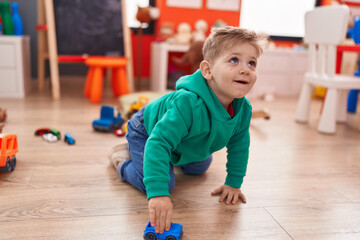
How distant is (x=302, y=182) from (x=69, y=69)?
2.61 meters

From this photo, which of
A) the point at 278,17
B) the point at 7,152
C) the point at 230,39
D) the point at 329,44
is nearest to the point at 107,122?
the point at 7,152

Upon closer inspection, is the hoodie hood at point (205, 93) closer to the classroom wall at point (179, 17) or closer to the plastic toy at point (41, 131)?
the plastic toy at point (41, 131)

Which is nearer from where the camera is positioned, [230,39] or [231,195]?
[230,39]

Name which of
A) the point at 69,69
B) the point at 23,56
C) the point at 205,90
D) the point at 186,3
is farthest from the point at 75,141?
the point at 186,3

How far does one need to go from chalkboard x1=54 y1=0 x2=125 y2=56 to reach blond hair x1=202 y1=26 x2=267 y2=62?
76.8 inches

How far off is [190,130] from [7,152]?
2.17ft

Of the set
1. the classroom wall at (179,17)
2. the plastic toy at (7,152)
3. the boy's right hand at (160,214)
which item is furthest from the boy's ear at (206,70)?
the classroom wall at (179,17)

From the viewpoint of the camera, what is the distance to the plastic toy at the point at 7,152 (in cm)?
106

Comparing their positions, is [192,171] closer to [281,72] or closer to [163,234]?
[163,234]

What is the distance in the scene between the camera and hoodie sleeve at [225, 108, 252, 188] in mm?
979

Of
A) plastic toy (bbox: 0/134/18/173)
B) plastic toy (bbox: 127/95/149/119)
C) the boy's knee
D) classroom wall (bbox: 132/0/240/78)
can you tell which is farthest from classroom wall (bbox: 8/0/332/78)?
the boy's knee

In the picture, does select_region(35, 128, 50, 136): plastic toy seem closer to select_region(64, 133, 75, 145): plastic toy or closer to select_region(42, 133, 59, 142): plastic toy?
select_region(42, 133, 59, 142): plastic toy

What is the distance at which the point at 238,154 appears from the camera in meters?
0.99

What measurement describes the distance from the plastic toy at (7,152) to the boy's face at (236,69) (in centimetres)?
74
